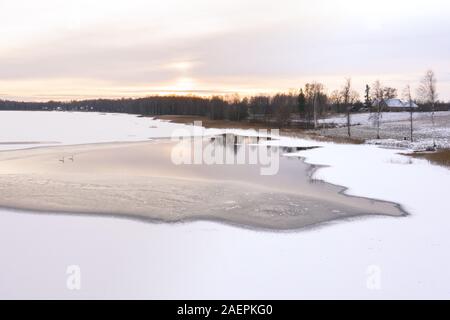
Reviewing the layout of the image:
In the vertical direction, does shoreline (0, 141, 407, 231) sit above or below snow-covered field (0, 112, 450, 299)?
above

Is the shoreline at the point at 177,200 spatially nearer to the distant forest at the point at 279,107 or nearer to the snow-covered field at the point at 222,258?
the snow-covered field at the point at 222,258

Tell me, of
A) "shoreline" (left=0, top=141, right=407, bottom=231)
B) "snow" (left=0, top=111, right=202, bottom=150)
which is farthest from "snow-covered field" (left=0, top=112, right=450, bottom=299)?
"snow" (left=0, top=111, right=202, bottom=150)

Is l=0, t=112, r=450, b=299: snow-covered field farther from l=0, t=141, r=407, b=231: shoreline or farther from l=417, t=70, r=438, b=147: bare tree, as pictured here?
l=417, t=70, r=438, b=147: bare tree

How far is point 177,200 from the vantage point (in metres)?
12.4

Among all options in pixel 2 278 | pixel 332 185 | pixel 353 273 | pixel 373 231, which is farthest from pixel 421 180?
pixel 2 278

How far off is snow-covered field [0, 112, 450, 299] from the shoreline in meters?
0.66

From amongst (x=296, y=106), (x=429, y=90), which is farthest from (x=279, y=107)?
(x=429, y=90)

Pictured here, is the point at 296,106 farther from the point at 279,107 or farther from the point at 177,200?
the point at 177,200

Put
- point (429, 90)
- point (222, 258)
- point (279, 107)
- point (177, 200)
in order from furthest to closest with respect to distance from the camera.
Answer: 1. point (279, 107)
2. point (429, 90)
3. point (177, 200)
4. point (222, 258)

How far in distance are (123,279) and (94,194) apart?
6.83 meters

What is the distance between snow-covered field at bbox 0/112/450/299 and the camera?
645 cm

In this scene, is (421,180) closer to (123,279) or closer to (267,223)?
(267,223)

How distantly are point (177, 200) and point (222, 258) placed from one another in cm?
493
